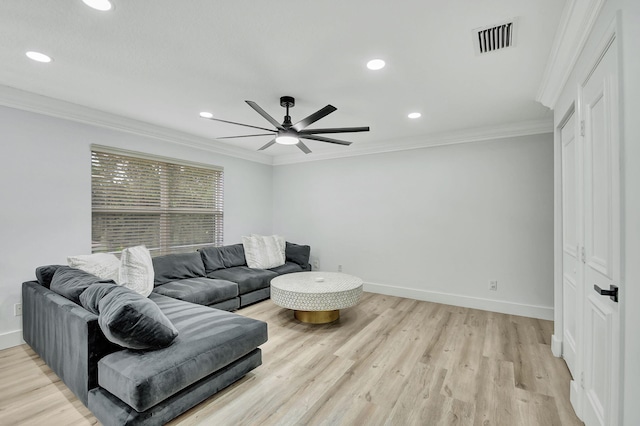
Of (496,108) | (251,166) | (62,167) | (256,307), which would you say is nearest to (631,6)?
(496,108)

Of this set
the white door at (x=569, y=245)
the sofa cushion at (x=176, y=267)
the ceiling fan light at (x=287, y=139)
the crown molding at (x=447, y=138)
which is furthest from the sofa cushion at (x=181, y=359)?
the crown molding at (x=447, y=138)

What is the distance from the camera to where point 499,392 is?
2.24 m

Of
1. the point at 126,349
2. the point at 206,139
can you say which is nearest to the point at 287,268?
the point at 206,139

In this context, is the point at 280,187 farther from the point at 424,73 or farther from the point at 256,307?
the point at 424,73

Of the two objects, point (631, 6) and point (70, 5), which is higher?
point (70, 5)

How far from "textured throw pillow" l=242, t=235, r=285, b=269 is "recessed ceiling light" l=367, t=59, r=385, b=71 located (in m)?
3.39

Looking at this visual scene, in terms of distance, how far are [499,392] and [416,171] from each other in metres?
3.17

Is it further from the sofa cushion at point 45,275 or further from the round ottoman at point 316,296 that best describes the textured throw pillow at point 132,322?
the round ottoman at point 316,296

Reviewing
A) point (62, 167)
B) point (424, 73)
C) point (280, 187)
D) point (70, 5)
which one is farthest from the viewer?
point (280, 187)

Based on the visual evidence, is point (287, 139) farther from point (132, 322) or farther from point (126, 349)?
point (126, 349)

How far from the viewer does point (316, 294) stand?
10.8 feet

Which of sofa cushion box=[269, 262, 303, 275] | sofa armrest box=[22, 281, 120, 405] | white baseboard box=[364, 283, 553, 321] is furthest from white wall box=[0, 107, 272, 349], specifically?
white baseboard box=[364, 283, 553, 321]

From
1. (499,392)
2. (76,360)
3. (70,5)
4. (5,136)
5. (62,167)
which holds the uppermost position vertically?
(70,5)

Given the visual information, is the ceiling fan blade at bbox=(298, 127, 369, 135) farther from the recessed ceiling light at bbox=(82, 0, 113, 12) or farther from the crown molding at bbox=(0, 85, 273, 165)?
the crown molding at bbox=(0, 85, 273, 165)
